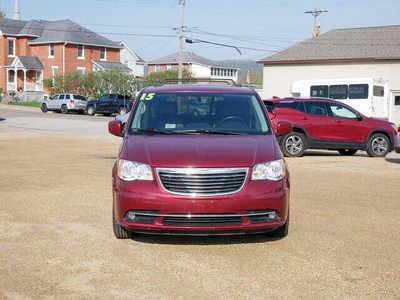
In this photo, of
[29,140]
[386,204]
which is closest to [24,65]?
[29,140]

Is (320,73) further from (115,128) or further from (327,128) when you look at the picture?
(115,128)

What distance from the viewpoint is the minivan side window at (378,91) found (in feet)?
90.1

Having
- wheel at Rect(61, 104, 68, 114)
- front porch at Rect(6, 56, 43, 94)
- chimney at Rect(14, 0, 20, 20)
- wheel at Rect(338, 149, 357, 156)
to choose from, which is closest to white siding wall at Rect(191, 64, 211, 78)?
front porch at Rect(6, 56, 43, 94)

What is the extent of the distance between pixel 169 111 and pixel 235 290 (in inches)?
117

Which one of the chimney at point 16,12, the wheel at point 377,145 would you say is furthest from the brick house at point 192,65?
the wheel at point 377,145

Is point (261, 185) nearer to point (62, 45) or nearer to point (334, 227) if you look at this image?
point (334, 227)

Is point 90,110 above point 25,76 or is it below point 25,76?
below

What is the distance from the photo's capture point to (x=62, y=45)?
62906mm

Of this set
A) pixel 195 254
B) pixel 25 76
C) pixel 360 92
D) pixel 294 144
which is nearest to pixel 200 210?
pixel 195 254

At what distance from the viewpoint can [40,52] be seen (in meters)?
65.2

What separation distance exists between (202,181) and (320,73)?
121ft

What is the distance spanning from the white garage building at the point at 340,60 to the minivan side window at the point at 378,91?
1008 centimetres

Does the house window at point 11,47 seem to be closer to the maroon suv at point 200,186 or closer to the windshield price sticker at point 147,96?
the windshield price sticker at point 147,96

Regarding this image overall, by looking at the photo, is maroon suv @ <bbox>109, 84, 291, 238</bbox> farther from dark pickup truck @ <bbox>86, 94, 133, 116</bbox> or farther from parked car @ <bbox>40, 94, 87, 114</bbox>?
parked car @ <bbox>40, 94, 87, 114</bbox>
